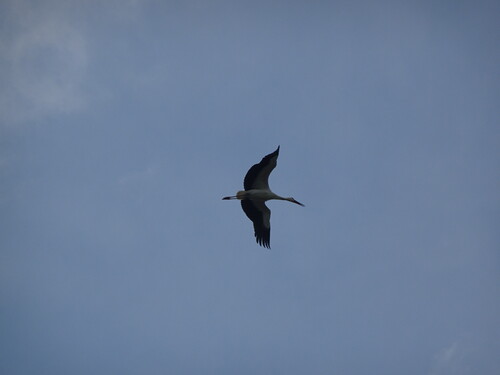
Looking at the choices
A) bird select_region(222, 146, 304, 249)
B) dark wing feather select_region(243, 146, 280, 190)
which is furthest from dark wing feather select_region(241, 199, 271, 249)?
dark wing feather select_region(243, 146, 280, 190)

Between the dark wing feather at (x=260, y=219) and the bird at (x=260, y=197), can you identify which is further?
the dark wing feather at (x=260, y=219)

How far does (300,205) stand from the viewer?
88.3 feet

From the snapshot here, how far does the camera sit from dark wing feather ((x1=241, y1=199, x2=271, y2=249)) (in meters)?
25.9

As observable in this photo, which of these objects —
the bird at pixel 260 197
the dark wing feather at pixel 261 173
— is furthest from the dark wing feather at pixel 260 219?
the dark wing feather at pixel 261 173

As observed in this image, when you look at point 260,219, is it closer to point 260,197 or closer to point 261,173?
point 260,197

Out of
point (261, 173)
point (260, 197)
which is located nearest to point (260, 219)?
point (260, 197)

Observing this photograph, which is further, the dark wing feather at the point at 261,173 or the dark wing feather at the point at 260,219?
the dark wing feather at the point at 260,219

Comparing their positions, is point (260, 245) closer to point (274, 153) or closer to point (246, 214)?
point (246, 214)

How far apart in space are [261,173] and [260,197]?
937 mm

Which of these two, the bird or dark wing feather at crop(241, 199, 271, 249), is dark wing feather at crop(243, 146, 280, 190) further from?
dark wing feather at crop(241, 199, 271, 249)

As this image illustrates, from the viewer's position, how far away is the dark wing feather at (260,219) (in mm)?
25891

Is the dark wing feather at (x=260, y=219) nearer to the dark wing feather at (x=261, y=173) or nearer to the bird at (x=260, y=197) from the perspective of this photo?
the bird at (x=260, y=197)

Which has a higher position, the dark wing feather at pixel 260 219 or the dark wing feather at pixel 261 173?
the dark wing feather at pixel 261 173

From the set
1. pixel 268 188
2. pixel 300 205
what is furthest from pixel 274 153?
pixel 300 205
